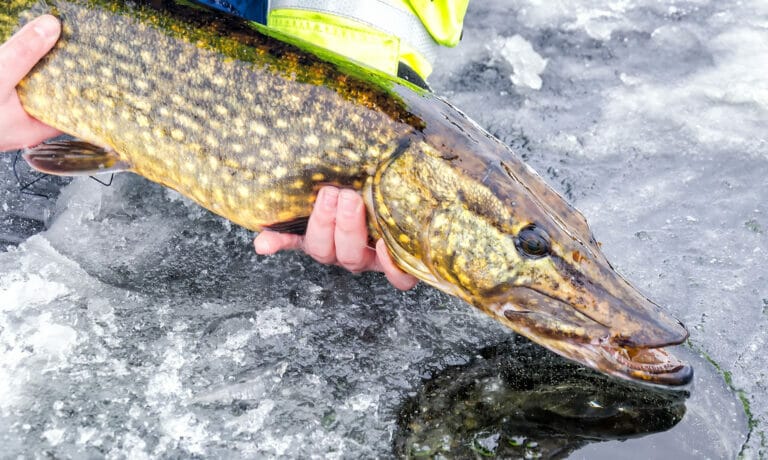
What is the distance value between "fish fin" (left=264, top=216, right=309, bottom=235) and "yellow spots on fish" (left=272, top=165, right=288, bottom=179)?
0.17m

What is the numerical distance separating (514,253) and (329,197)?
2.01 ft

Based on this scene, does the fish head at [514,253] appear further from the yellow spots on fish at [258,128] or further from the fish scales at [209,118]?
the yellow spots on fish at [258,128]

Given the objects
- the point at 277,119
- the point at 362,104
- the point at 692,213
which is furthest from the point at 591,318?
the point at 692,213

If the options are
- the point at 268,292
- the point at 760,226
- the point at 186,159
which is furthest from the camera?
the point at 760,226

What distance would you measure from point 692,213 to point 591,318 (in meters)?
1.34

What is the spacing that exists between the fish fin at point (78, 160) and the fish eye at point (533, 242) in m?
1.45

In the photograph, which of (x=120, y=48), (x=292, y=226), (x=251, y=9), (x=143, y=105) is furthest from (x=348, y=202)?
(x=251, y=9)

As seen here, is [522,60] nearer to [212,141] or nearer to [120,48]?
[212,141]

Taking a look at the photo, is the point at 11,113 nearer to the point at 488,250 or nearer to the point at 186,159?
the point at 186,159

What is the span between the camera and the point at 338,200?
217 centimetres

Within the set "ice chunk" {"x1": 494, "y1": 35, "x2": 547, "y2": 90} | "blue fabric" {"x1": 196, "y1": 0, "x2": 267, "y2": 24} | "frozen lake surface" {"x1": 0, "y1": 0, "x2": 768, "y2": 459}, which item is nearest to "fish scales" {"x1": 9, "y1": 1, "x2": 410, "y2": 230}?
"frozen lake surface" {"x1": 0, "y1": 0, "x2": 768, "y2": 459}

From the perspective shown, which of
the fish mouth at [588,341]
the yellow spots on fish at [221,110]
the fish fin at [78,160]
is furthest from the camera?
the fish fin at [78,160]

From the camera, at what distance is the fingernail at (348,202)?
214 cm

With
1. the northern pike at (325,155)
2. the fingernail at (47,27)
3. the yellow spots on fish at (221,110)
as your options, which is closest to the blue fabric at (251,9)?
the northern pike at (325,155)
